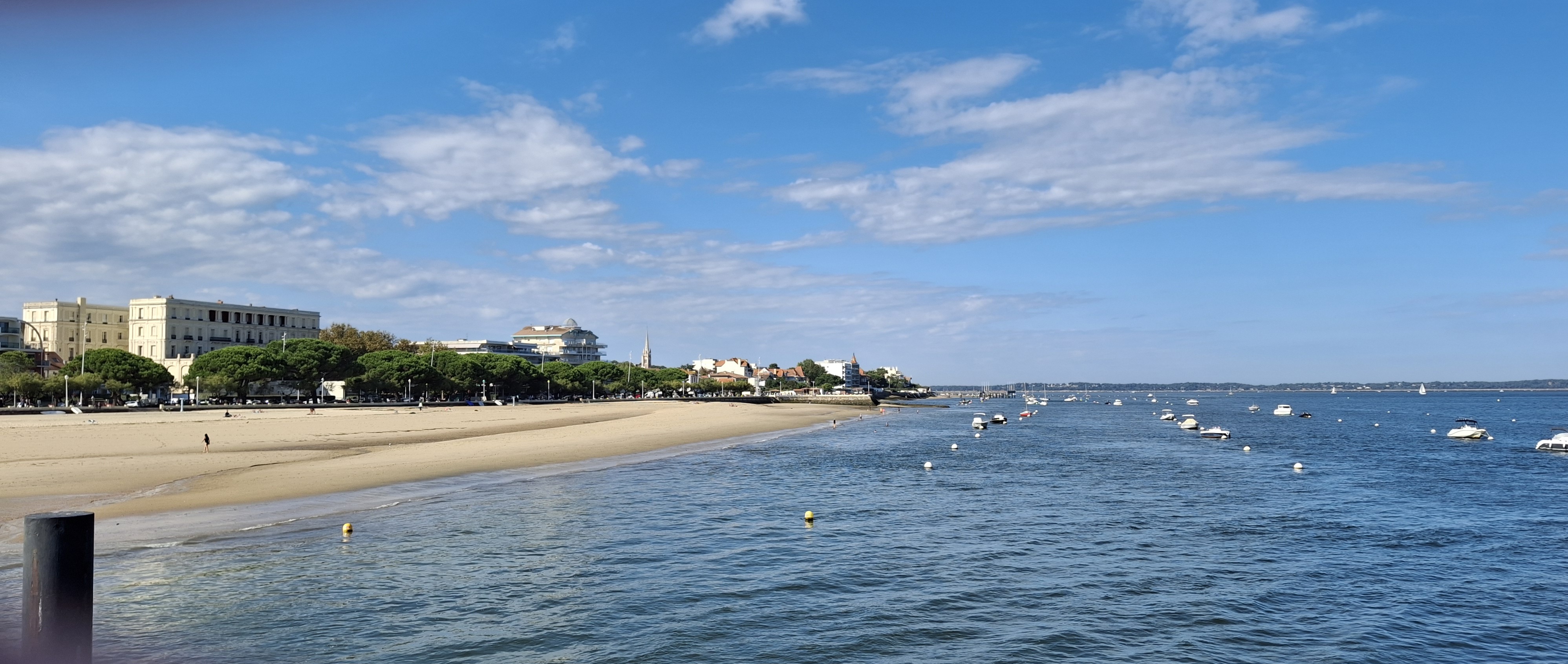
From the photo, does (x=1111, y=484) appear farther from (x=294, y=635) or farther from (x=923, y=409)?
(x=923, y=409)

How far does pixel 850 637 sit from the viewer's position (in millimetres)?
16547

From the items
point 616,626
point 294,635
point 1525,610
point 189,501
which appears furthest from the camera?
point 189,501

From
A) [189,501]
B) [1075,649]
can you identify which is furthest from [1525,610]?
[189,501]

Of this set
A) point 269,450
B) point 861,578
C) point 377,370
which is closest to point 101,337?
point 377,370

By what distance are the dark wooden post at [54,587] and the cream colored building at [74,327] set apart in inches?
6526

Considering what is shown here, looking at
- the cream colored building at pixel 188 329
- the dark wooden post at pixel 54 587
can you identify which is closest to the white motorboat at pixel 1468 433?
the dark wooden post at pixel 54 587

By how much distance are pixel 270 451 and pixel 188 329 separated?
117902 mm

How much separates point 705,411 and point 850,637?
369 feet

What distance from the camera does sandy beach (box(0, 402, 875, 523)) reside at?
1264 inches

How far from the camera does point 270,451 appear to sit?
50.1m

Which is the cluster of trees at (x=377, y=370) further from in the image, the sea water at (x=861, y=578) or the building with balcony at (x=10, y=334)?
the sea water at (x=861, y=578)

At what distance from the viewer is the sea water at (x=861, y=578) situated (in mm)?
15992

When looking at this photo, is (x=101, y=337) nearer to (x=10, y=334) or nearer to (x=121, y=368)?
(x=10, y=334)

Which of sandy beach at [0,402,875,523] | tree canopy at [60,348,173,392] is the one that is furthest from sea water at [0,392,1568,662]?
tree canopy at [60,348,173,392]
